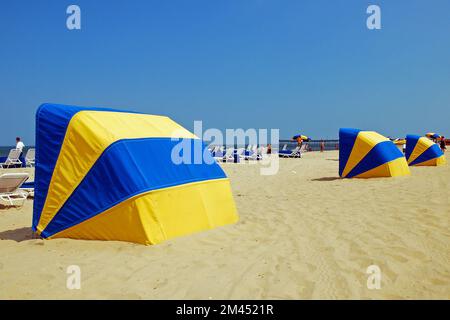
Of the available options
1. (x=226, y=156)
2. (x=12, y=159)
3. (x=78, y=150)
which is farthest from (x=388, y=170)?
(x=12, y=159)

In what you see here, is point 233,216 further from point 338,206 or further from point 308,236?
point 338,206

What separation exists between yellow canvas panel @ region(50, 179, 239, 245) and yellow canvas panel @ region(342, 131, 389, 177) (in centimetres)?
770

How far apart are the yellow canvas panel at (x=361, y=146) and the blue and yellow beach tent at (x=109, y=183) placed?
302 inches

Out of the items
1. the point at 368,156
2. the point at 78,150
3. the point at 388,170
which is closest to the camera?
the point at 78,150

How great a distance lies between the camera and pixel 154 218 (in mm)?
4598

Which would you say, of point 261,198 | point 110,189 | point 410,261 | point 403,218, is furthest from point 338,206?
point 110,189

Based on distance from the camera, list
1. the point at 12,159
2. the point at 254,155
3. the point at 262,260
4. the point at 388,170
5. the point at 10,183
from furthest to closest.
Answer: the point at 254,155
the point at 12,159
the point at 388,170
the point at 10,183
the point at 262,260

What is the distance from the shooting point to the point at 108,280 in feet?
11.6

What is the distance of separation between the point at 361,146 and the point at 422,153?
6922 millimetres

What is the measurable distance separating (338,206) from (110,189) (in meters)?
4.57

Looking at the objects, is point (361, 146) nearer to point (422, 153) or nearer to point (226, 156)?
point (422, 153)

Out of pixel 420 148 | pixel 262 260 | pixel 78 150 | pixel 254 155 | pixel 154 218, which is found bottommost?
pixel 254 155

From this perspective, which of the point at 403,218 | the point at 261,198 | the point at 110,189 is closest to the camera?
the point at 110,189

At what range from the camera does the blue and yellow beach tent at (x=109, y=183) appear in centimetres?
457
